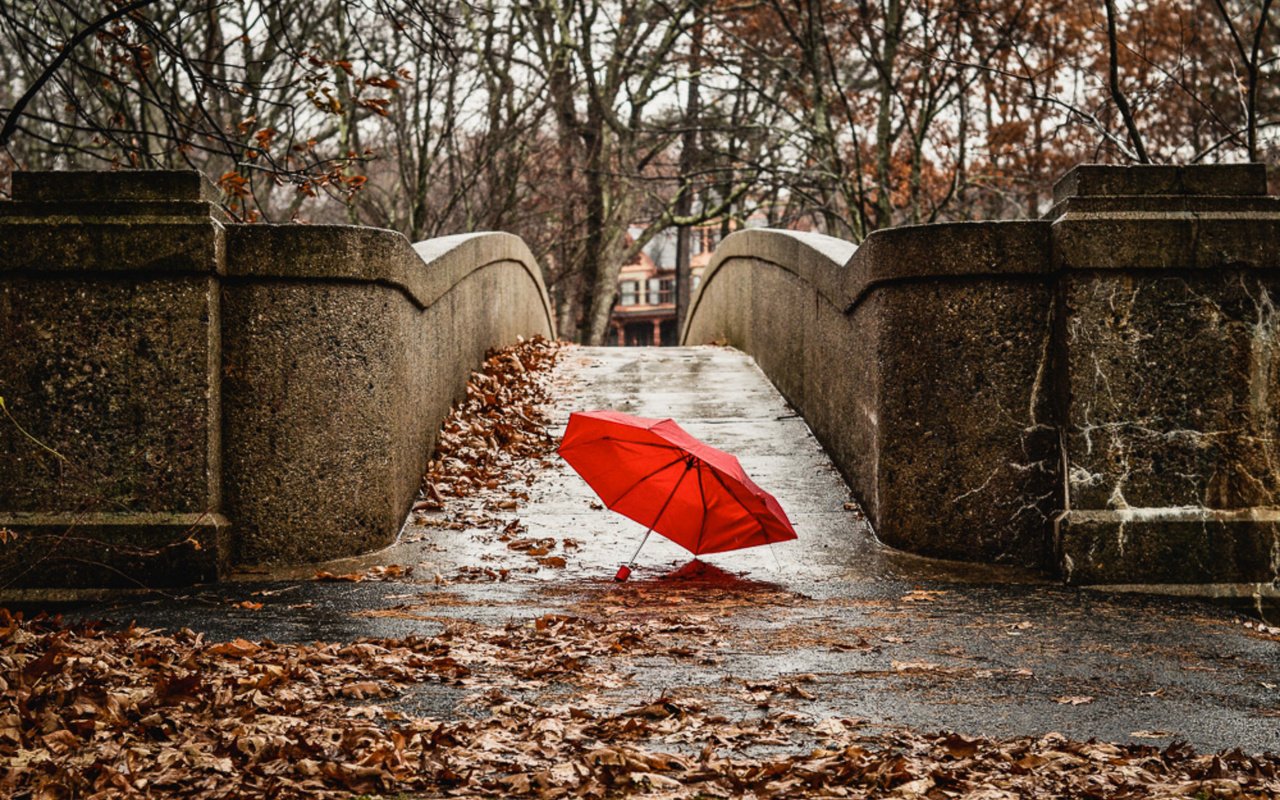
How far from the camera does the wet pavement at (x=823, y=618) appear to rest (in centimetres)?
373

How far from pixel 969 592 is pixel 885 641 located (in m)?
1.25

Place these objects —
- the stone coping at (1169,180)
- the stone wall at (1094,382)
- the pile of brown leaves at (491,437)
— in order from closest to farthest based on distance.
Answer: the stone wall at (1094,382) < the stone coping at (1169,180) < the pile of brown leaves at (491,437)

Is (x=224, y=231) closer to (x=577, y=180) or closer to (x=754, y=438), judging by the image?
(x=754, y=438)

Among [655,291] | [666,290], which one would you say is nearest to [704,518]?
[666,290]

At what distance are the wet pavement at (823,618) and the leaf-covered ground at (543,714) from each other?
3cm

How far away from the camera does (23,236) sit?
5672 millimetres

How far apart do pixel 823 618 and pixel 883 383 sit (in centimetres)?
183

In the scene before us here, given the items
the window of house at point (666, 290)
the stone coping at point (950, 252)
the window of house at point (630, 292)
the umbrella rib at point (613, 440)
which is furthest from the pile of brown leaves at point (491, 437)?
the window of house at point (630, 292)

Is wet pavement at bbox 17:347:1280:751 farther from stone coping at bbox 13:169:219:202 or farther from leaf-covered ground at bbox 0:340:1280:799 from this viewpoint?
stone coping at bbox 13:169:219:202

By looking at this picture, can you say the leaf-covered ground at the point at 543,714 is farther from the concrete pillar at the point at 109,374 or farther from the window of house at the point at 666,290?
the window of house at the point at 666,290

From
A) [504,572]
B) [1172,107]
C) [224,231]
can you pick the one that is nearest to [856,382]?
[504,572]

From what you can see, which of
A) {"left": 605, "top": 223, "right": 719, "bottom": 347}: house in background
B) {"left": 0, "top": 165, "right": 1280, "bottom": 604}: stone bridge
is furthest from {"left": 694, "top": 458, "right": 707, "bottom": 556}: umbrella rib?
{"left": 605, "top": 223, "right": 719, "bottom": 347}: house in background

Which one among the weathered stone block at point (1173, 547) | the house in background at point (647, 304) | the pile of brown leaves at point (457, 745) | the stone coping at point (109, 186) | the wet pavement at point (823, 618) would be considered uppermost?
the house in background at point (647, 304)

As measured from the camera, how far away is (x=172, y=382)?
5785 millimetres
